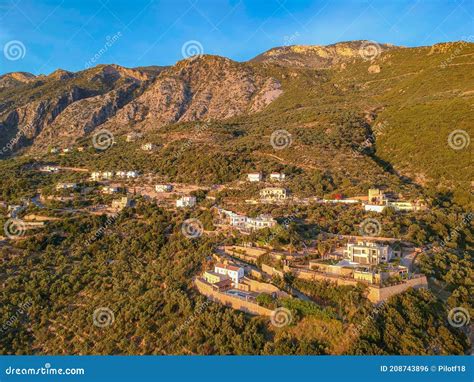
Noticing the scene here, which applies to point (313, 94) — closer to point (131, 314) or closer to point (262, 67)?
point (262, 67)

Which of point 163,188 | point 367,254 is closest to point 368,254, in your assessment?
point 367,254

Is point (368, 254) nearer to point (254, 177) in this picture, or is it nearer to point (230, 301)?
point (230, 301)

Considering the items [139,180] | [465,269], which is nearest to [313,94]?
[139,180]

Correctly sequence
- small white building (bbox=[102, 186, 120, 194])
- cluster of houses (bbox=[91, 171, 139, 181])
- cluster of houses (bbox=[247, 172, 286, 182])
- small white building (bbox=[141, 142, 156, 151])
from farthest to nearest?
small white building (bbox=[141, 142, 156, 151]) < cluster of houses (bbox=[91, 171, 139, 181]) < small white building (bbox=[102, 186, 120, 194]) < cluster of houses (bbox=[247, 172, 286, 182])

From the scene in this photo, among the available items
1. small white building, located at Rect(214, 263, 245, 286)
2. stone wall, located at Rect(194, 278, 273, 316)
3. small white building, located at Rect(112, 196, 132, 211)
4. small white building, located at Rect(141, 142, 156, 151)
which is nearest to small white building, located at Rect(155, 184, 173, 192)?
small white building, located at Rect(112, 196, 132, 211)

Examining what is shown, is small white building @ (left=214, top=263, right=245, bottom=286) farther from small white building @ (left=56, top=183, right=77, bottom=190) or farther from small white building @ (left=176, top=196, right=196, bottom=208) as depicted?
small white building @ (left=56, top=183, right=77, bottom=190)

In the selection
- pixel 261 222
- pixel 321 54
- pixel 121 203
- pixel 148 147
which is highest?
pixel 321 54

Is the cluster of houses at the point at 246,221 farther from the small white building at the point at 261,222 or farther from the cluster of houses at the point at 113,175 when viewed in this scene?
the cluster of houses at the point at 113,175
